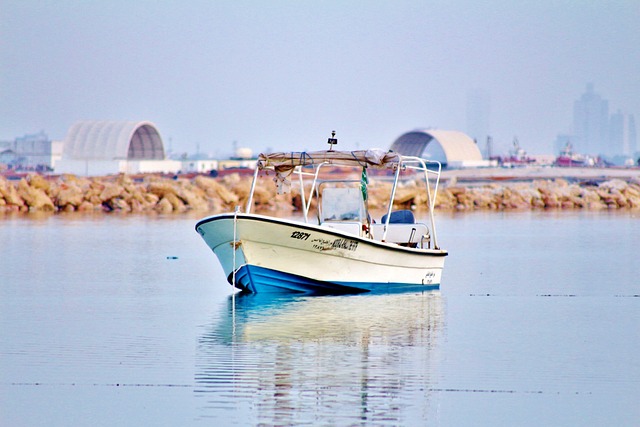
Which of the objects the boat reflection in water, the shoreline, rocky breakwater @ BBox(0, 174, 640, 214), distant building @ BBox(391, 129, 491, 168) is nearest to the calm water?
the boat reflection in water

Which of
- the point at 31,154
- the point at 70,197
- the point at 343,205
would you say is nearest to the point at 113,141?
the point at 31,154

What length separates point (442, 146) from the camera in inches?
5797

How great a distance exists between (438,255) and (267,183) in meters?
55.8

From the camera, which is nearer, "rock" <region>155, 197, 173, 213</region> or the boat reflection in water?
the boat reflection in water

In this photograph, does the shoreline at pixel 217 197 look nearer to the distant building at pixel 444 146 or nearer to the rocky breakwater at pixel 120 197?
the rocky breakwater at pixel 120 197

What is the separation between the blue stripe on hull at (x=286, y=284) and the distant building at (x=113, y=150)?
10020cm

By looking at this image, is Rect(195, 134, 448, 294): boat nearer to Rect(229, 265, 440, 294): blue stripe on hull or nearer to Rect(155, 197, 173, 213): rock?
Rect(229, 265, 440, 294): blue stripe on hull

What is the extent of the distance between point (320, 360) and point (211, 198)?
194ft

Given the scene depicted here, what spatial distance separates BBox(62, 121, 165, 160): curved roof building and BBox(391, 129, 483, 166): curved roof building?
36.8 m

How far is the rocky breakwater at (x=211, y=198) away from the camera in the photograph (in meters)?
67.5

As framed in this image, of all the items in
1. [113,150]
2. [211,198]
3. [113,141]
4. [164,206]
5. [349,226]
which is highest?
[113,141]

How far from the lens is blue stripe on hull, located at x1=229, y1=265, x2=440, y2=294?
843 inches

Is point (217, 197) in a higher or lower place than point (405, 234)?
lower

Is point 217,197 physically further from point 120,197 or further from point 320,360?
point 320,360
